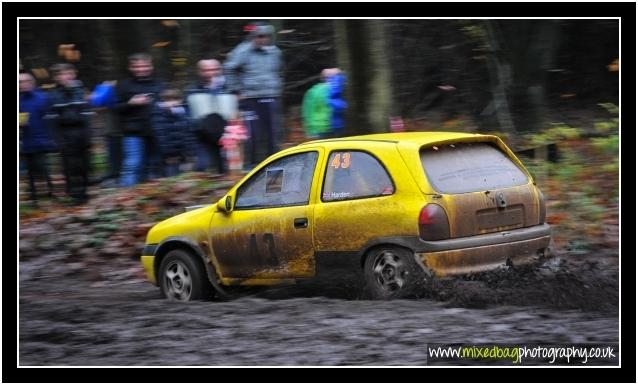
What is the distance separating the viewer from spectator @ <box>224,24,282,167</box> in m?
14.7

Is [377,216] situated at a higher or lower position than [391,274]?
higher

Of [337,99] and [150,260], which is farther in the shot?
[337,99]

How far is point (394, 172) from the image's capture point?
9172 millimetres

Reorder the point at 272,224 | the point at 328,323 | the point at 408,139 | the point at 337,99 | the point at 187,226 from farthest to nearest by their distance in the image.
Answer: the point at 337,99 < the point at 187,226 < the point at 272,224 < the point at 408,139 < the point at 328,323

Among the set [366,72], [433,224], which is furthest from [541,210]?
[366,72]

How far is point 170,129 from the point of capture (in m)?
14.9

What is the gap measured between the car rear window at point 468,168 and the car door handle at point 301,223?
1227mm

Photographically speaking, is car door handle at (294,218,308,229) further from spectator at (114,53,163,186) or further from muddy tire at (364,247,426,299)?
spectator at (114,53,163,186)

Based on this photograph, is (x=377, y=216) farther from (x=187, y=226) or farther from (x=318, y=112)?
(x=318, y=112)

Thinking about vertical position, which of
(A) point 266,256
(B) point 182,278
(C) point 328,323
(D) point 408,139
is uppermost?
(D) point 408,139

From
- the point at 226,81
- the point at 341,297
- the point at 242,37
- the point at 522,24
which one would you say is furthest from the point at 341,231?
the point at 242,37

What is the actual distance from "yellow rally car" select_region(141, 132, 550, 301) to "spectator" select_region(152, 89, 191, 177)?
460cm

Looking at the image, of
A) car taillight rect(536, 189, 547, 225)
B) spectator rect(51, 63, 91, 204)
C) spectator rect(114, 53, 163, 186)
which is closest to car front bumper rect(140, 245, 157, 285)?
car taillight rect(536, 189, 547, 225)

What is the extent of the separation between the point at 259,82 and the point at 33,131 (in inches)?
128
